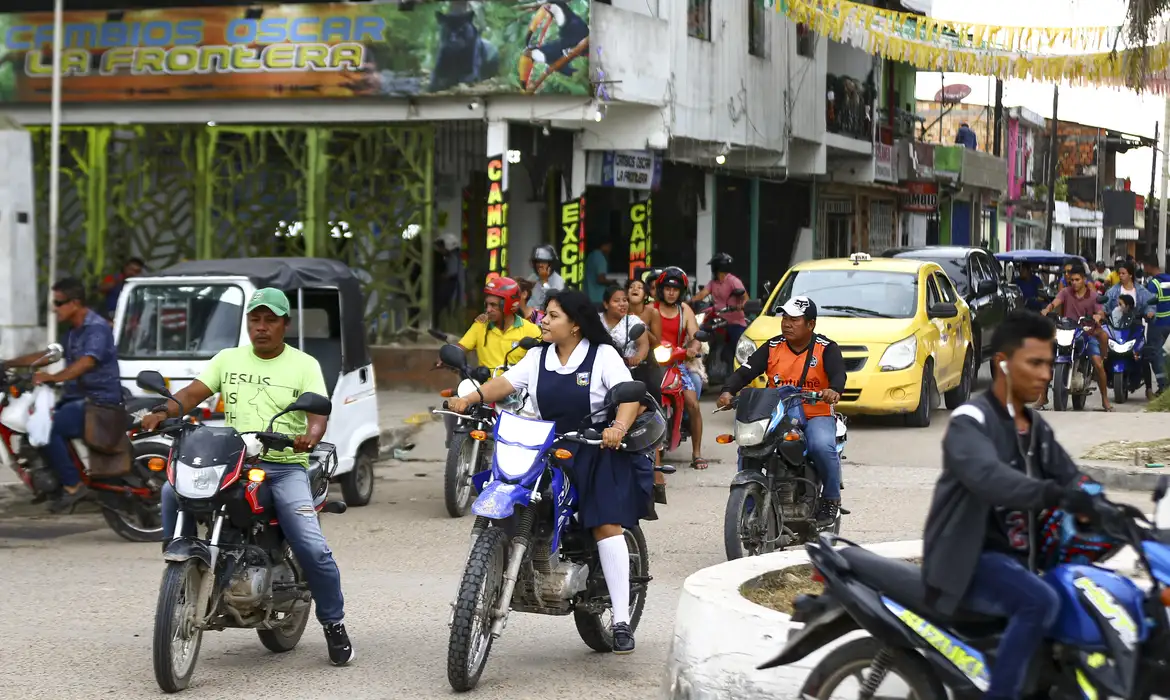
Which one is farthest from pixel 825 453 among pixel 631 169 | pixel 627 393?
pixel 631 169

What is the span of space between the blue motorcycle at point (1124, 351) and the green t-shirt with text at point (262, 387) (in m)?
14.6

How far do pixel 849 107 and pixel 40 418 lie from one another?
22421 mm

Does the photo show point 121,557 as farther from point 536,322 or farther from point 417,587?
point 536,322

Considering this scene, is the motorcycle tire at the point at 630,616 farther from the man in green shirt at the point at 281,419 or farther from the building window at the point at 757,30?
the building window at the point at 757,30

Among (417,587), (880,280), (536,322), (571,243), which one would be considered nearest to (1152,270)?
(880,280)

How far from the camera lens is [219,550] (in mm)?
7121

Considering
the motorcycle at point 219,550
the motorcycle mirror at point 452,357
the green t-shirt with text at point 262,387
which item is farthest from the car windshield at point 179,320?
the motorcycle at point 219,550

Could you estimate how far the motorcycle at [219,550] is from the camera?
684 cm

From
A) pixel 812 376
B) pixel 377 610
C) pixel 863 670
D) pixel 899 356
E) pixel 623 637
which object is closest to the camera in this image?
pixel 863 670

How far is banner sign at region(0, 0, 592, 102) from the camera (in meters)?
19.6

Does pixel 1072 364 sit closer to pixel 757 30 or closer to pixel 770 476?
pixel 757 30

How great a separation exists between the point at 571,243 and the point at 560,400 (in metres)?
13.8

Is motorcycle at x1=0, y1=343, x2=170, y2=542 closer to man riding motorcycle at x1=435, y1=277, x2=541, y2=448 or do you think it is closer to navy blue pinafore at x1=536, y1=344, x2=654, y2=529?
man riding motorcycle at x1=435, y1=277, x2=541, y2=448

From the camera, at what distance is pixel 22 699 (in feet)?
22.7
